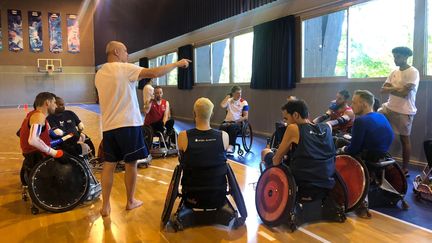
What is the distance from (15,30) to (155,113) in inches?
661

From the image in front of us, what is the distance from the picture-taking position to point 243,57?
27.0ft

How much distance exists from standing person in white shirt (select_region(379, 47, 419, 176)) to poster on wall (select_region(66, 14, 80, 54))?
19217 mm

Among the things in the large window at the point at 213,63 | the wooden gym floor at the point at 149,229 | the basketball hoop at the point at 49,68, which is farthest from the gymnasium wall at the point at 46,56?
the wooden gym floor at the point at 149,229

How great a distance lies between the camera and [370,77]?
504cm

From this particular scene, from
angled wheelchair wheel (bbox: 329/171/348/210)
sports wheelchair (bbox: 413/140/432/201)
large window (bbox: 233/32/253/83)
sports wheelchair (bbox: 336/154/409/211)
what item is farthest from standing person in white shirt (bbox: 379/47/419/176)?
large window (bbox: 233/32/253/83)

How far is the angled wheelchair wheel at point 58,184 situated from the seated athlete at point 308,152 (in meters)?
1.73

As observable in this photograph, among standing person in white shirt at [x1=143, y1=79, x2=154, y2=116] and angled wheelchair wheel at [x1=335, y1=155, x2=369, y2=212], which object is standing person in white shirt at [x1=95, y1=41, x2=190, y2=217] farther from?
standing person in white shirt at [x1=143, y1=79, x2=154, y2=116]

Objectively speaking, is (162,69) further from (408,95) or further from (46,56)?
(46,56)

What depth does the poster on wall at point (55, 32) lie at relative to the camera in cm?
1928

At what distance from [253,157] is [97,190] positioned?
7.86 ft

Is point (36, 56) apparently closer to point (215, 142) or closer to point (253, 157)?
point (253, 157)

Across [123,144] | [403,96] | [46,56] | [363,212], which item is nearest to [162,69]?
[123,144]

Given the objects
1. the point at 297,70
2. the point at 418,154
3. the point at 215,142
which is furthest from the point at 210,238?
the point at 297,70

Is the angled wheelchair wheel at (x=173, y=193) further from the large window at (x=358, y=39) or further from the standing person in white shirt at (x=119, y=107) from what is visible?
the large window at (x=358, y=39)
